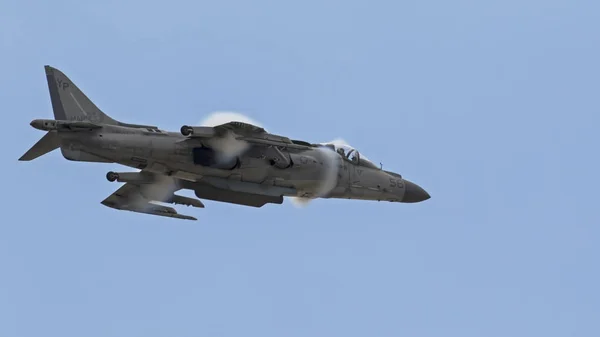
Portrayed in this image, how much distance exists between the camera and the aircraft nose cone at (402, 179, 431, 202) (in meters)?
48.7

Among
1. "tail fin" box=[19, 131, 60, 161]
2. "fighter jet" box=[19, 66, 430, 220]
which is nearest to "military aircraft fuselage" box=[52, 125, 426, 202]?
"fighter jet" box=[19, 66, 430, 220]

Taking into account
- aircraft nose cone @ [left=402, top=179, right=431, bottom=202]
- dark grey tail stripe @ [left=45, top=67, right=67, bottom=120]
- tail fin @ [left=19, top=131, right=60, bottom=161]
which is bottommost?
tail fin @ [left=19, top=131, right=60, bottom=161]

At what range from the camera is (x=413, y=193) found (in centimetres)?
4884

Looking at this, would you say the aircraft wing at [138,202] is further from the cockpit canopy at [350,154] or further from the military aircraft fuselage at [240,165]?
the cockpit canopy at [350,154]

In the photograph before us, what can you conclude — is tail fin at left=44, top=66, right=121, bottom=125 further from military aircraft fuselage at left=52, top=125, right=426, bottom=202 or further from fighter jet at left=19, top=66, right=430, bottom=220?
military aircraft fuselage at left=52, top=125, right=426, bottom=202

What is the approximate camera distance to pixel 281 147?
147ft

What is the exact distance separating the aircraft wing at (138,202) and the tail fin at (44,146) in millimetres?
4312

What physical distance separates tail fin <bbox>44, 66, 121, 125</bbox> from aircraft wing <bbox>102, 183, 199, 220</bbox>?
4052 mm

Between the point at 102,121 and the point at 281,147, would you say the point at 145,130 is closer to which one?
the point at 102,121

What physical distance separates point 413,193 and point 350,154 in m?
3.08

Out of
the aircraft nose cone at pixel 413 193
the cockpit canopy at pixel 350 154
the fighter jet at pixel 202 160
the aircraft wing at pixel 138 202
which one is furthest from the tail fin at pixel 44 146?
the aircraft nose cone at pixel 413 193

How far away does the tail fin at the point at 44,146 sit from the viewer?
42469 mm

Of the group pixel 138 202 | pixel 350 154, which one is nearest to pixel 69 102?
pixel 138 202

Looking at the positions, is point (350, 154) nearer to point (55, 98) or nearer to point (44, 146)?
point (55, 98)
